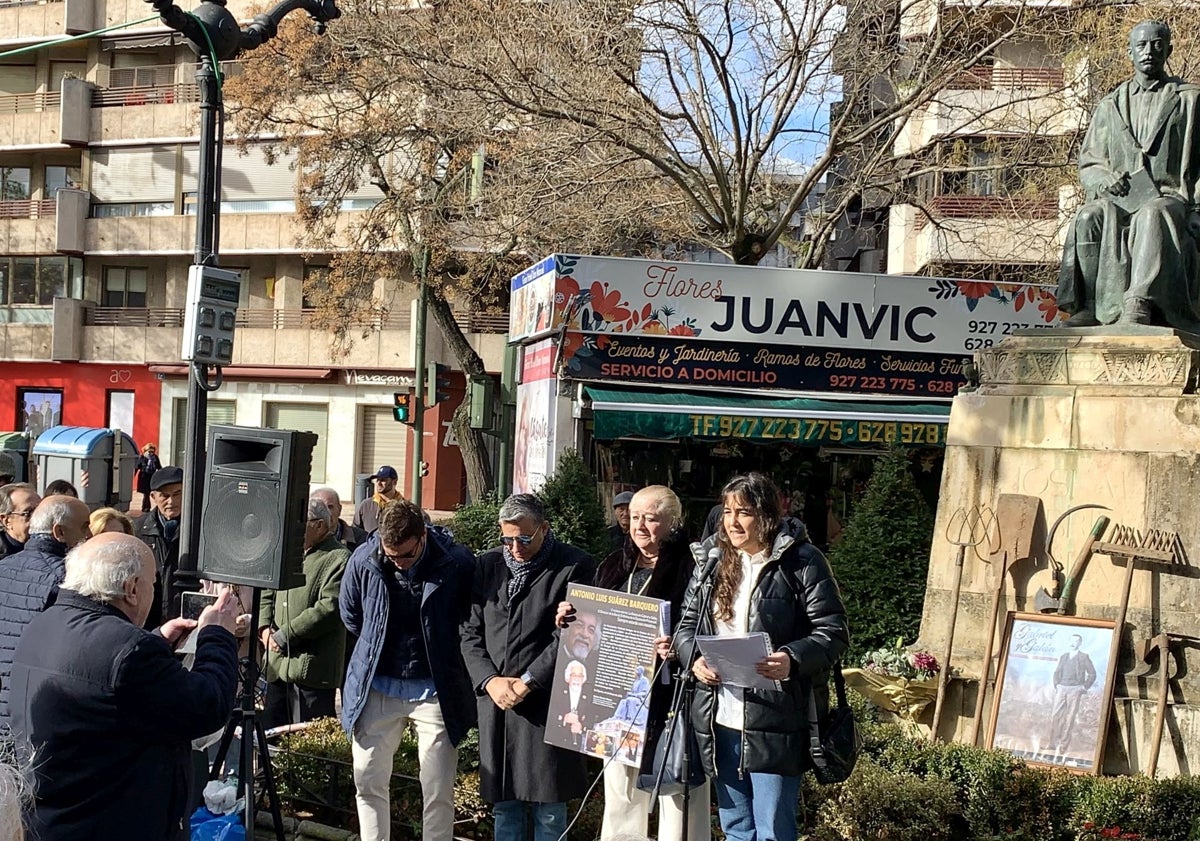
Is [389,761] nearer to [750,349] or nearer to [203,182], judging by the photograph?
[203,182]

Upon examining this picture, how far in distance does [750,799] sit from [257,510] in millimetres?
2531

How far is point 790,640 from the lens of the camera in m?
5.21

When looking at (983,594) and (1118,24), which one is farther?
(1118,24)

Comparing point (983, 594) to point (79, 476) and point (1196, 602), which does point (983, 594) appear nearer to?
point (1196, 602)

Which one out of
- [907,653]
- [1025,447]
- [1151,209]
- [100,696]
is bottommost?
[907,653]

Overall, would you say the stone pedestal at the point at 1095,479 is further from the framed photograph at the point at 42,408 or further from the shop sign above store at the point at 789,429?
the framed photograph at the point at 42,408

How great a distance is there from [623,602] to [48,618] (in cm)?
224

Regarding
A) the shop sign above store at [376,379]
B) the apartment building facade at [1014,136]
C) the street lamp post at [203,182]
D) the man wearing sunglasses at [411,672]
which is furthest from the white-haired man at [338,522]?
the shop sign above store at [376,379]

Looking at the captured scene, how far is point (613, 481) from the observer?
18.4 metres

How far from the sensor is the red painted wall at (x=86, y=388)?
130ft

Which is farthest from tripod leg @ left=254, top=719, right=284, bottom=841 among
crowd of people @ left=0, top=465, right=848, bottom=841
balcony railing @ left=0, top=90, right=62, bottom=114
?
balcony railing @ left=0, top=90, right=62, bottom=114

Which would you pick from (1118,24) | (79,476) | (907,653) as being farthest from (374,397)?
(907,653)

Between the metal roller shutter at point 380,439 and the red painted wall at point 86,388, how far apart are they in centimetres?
629

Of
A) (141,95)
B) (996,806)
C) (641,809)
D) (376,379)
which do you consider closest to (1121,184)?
(996,806)
